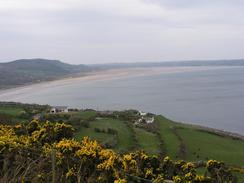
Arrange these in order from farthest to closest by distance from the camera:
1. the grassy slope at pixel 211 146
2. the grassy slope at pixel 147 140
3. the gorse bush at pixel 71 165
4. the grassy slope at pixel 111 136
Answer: the grassy slope at pixel 111 136
the grassy slope at pixel 211 146
the grassy slope at pixel 147 140
the gorse bush at pixel 71 165

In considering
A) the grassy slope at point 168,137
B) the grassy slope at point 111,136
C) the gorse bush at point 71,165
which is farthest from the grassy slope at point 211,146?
the gorse bush at point 71,165

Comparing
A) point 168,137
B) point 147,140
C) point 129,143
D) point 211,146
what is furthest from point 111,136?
point 211,146

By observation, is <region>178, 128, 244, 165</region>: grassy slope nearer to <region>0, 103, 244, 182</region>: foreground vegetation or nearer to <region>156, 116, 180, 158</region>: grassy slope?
<region>0, 103, 244, 182</region>: foreground vegetation

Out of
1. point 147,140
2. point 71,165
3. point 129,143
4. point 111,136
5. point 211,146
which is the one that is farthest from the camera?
point 211,146

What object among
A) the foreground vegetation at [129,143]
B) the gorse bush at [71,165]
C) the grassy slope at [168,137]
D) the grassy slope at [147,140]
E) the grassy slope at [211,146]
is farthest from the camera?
the grassy slope at [168,137]

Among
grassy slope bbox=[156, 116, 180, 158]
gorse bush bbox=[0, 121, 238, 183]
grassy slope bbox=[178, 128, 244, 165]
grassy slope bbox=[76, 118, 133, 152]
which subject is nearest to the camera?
gorse bush bbox=[0, 121, 238, 183]

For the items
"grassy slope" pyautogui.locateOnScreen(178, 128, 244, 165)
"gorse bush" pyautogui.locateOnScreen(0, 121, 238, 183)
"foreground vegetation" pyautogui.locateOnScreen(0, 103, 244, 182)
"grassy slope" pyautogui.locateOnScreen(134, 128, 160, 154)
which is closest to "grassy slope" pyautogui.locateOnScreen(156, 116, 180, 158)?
"foreground vegetation" pyautogui.locateOnScreen(0, 103, 244, 182)

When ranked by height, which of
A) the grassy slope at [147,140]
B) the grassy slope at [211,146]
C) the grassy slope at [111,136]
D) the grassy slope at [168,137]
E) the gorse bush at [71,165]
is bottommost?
the grassy slope at [211,146]

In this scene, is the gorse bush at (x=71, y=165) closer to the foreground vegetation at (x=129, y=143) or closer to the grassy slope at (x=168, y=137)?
the foreground vegetation at (x=129, y=143)

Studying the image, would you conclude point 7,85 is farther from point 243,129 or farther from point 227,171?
point 227,171

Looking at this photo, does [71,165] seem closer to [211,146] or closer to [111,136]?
[111,136]

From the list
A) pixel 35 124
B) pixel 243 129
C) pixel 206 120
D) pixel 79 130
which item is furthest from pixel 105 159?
pixel 206 120
